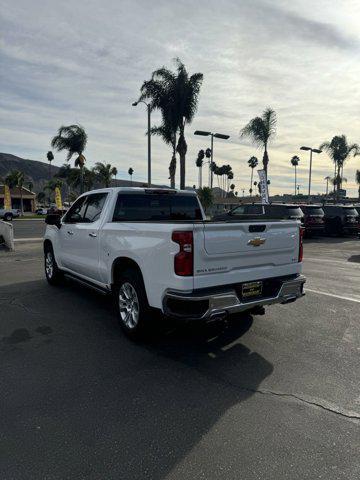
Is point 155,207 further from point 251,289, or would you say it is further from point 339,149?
point 339,149

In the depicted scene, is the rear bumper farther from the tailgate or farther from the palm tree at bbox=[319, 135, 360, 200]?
the palm tree at bbox=[319, 135, 360, 200]

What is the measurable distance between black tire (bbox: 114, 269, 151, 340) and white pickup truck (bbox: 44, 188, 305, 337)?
12 mm

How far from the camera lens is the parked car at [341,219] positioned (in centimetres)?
2058

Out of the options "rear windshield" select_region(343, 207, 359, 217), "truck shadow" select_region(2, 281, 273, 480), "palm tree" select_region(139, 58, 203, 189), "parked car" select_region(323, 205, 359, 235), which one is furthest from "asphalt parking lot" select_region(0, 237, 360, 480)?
"palm tree" select_region(139, 58, 203, 189)

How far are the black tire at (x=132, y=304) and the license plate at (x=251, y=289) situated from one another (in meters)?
1.11

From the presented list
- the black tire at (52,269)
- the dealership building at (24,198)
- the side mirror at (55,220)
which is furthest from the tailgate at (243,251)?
the dealership building at (24,198)

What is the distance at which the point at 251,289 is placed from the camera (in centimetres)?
435

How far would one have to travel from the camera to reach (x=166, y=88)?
2802 centimetres

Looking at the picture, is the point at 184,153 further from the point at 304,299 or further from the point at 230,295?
the point at 230,295

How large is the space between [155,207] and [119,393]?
10.1ft

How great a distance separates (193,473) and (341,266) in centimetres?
943

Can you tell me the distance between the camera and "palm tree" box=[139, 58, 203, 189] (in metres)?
27.8

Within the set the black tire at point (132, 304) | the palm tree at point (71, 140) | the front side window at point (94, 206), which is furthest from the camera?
the palm tree at point (71, 140)

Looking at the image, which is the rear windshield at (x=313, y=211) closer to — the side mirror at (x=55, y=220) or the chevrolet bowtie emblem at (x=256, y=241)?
the side mirror at (x=55, y=220)
